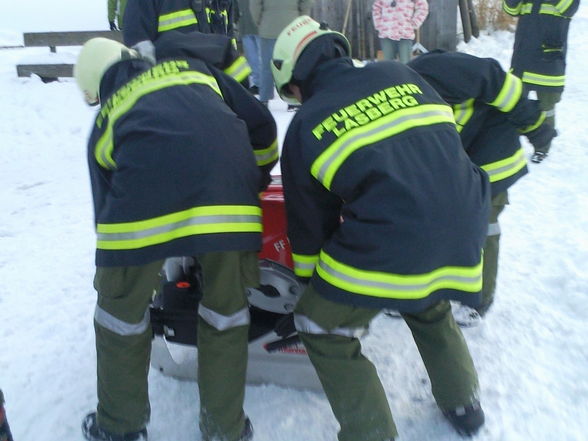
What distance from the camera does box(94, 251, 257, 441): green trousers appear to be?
2.06 m

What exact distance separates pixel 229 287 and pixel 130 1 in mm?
2969

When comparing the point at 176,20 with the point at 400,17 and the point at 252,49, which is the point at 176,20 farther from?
the point at 400,17

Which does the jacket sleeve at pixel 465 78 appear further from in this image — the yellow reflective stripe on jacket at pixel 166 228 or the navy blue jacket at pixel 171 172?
the yellow reflective stripe on jacket at pixel 166 228

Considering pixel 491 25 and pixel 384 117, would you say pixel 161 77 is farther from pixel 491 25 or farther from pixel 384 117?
pixel 491 25

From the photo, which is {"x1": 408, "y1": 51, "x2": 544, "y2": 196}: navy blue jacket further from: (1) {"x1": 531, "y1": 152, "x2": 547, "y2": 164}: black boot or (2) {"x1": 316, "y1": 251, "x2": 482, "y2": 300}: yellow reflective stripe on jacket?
(1) {"x1": 531, "y1": 152, "x2": 547, "y2": 164}: black boot

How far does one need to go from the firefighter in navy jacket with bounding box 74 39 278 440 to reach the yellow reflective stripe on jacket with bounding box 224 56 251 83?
17cm

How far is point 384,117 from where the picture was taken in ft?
6.27

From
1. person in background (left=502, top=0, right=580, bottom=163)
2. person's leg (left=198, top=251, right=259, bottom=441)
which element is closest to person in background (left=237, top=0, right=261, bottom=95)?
person in background (left=502, top=0, right=580, bottom=163)

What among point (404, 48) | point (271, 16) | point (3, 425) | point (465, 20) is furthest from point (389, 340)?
point (465, 20)

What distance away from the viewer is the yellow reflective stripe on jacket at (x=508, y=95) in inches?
98.0

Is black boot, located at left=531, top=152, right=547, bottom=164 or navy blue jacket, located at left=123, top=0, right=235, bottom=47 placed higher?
navy blue jacket, located at left=123, top=0, right=235, bottom=47

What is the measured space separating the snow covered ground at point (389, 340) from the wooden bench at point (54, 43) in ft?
13.1

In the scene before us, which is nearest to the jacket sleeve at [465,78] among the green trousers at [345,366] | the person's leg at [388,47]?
the green trousers at [345,366]

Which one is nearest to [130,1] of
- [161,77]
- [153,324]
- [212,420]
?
[161,77]
